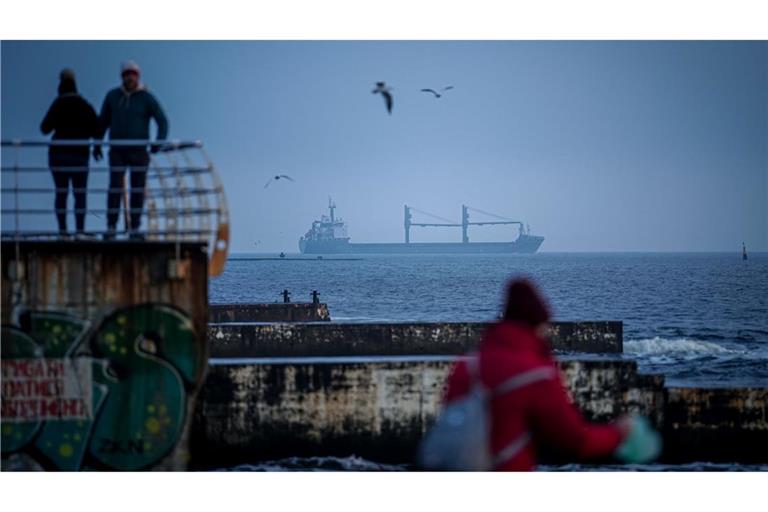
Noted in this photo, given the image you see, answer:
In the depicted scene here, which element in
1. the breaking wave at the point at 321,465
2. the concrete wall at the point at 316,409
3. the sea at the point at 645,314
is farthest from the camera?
the sea at the point at 645,314

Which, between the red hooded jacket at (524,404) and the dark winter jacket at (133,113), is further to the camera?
the dark winter jacket at (133,113)

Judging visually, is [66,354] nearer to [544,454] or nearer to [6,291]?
[6,291]

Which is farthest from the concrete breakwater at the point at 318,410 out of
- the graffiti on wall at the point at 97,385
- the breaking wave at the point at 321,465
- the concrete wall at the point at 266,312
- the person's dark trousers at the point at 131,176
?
the concrete wall at the point at 266,312

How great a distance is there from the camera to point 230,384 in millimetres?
16812

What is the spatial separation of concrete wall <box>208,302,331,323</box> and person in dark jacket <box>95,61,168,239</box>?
1883 centimetres

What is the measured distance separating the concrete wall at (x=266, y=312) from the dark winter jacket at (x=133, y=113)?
18992 millimetres

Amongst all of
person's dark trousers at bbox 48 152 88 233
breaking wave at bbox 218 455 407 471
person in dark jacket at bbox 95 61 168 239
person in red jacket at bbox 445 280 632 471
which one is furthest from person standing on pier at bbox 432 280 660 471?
breaking wave at bbox 218 455 407 471

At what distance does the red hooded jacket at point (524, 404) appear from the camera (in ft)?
21.0

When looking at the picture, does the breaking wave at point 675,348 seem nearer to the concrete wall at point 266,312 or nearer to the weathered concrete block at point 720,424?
the concrete wall at point 266,312

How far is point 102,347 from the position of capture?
554 inches

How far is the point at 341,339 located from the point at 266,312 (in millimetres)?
10567

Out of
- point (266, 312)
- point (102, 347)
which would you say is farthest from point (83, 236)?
point (266, 312)

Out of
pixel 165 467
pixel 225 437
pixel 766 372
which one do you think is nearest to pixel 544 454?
pixel 225 437

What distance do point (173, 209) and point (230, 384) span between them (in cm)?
353
